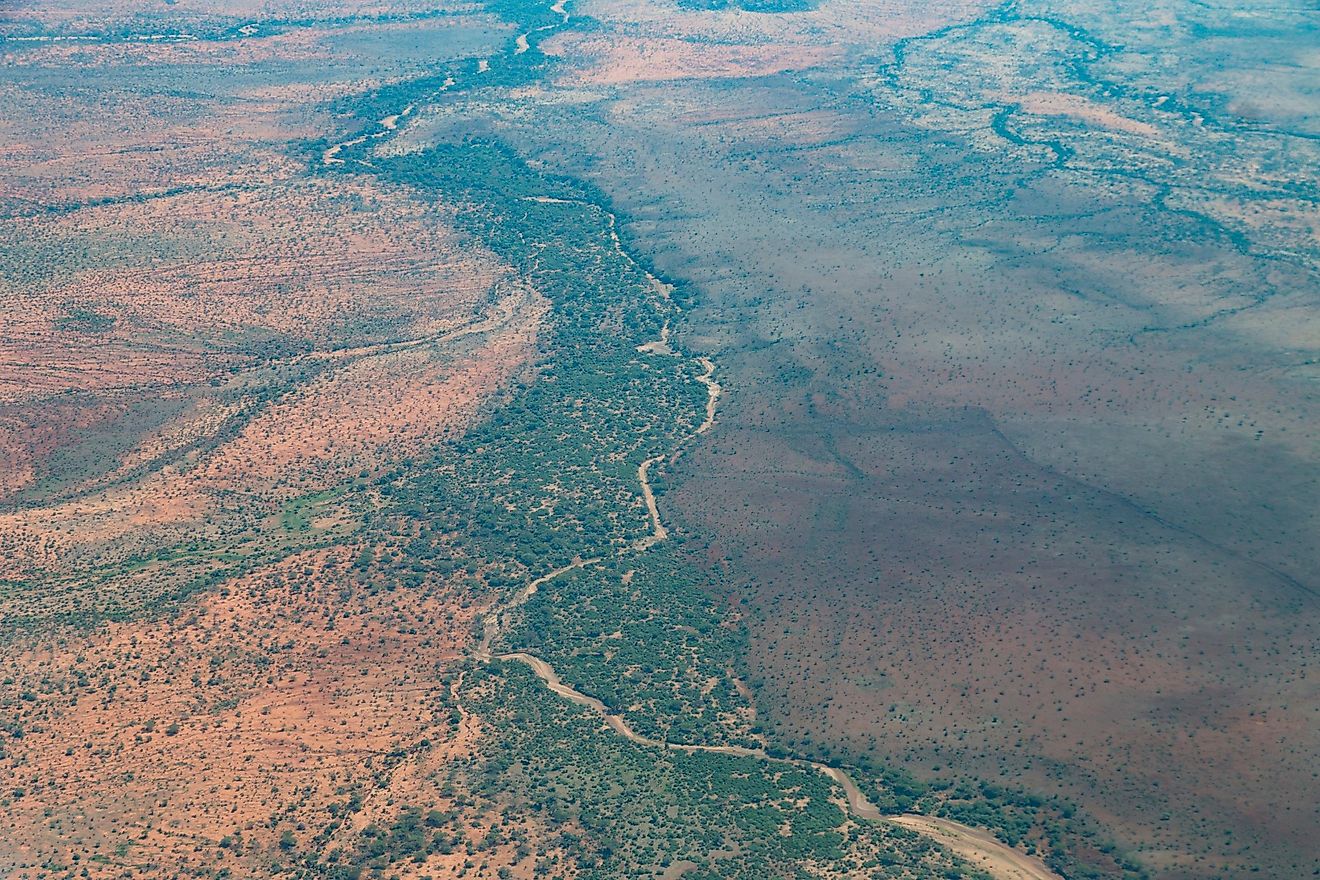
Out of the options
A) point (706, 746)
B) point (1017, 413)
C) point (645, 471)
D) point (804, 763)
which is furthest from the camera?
point (1017, 413)

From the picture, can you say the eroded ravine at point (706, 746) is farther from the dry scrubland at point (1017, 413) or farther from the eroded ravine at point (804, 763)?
the dry scrubland at point (1017, 413)

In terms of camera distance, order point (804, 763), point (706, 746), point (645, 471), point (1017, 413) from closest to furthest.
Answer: point (804, 763), point (706, 746), point (645, 471), point (1017, 413)

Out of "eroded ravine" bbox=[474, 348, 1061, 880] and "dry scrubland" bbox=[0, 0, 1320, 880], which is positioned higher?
"dry scrubland" bbox=[0, 0, 1320, 880]

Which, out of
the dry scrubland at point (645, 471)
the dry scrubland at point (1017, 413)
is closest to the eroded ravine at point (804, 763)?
the dry scrubland at point (645, 471)

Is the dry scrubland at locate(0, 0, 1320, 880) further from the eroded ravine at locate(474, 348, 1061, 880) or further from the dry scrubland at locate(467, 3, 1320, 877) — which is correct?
the eroded ravine at locate(474, 348, 1061, 880)

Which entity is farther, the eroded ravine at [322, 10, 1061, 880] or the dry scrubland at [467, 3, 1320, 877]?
the dry scrubland at [467, 3, 1320, 877]

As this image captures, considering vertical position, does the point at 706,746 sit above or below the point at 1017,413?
below

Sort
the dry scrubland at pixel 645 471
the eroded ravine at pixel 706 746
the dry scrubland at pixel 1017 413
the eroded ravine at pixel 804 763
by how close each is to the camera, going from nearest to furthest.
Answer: the eroded ravine at pixel 804 763 < the eroded ravine at pixel 706 746 < the dry scrubland at pixel 645 471 < the dry scrubland at pixel 1017 413

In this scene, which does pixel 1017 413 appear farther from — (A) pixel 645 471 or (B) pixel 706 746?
(B) pixel 706 746

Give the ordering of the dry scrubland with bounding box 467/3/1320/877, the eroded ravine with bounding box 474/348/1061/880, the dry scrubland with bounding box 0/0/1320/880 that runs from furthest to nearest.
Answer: the dry scrubland with bounding box 467/3/1320/877 → the dry scrubland with bounding box 0/0/1320/880 → the eroded ravine with bounding box 474/348/1061/880

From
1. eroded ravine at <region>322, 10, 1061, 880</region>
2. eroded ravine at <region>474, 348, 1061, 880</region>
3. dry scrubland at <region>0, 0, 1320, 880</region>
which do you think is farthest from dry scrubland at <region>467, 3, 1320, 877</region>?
eroded ravine at <region>474, 348, 1061, 880</region>

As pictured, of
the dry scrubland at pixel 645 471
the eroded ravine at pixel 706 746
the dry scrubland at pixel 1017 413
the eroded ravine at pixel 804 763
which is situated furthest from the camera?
the dry scrubland at pixel 1017 413

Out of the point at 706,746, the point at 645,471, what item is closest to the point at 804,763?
the point at 706,746
